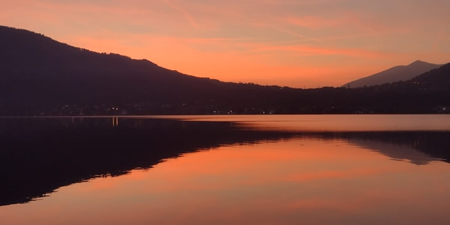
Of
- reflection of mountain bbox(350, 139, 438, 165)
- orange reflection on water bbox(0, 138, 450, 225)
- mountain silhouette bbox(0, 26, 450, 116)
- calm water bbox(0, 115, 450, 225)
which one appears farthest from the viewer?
mountain silhouette bbox(0, 26, 450, 116)

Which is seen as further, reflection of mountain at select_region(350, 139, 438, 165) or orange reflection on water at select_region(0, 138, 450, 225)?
reflection of mountain at select_region(350, 139, 438, 165)

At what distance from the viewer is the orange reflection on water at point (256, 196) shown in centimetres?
1411

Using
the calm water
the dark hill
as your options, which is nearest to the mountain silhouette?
the dark hill

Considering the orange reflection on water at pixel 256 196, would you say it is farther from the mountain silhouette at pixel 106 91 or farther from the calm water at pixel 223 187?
the mountain silhouette at pixel 106 91

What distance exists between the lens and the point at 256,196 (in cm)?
1723

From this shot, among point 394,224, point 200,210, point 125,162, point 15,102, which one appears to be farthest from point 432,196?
point 15,102

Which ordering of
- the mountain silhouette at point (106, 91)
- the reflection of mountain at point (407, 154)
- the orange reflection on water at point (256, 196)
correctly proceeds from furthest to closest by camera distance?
1. the mountain silhouette at point (106, 91)
2. the reflection of mountain at point (407, 154)
3. the orange reflection on water at point (256, 196)

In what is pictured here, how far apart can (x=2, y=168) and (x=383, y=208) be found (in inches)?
726

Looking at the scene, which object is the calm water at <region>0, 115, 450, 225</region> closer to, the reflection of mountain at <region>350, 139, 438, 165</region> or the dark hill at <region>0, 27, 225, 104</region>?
the reflection of mountain at <region>350, 139, 438, 165</region>

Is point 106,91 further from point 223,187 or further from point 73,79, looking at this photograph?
point 223,187

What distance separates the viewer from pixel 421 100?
17188 centimetres

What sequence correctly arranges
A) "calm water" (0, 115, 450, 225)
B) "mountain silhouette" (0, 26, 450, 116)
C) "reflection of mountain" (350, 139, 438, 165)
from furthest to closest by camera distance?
"mountain silhouette" (0, 26, 450, 116) → "reflection of mountain" (350, 139, 438, 165) → "calm water" (0, 115, 450, 225)

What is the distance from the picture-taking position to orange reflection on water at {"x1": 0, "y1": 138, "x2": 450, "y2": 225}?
1411 cm

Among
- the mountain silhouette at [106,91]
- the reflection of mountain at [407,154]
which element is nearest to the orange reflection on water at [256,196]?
the reflection of mountain at [407,154]
